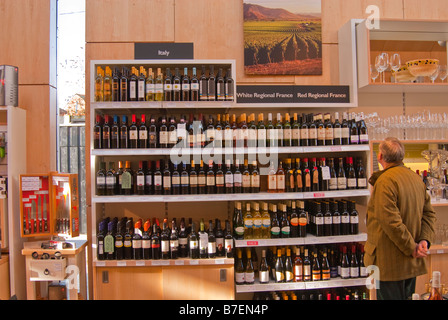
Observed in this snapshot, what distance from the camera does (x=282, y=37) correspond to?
390cm

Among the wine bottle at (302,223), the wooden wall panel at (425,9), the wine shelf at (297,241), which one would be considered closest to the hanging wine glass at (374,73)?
the wooden wall panel at (425,9)

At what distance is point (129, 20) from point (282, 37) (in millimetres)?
1657

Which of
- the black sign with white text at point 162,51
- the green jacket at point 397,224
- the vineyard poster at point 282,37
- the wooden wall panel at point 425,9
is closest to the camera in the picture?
the green jacket at point 397,224

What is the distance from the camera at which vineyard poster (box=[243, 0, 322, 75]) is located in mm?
3861

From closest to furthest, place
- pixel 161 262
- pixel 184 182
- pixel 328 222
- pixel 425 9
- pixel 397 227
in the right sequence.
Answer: pixel 397 227 < pixel 161 262 < pixel 184 182 < pixel 328 222 < pixel 425 9

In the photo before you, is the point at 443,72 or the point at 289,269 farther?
the point at 443,72

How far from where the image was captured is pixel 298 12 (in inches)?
155

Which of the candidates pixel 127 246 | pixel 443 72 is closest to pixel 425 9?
pixel 443 72

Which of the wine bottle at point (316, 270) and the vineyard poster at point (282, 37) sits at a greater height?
the vineyard poster at point (282, 37)

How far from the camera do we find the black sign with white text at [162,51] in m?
3.43

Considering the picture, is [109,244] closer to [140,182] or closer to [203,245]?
[140,182]

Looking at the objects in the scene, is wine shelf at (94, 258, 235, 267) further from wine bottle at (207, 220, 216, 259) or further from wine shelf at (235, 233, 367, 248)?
wine shelf at (235, 233, 367, 248)

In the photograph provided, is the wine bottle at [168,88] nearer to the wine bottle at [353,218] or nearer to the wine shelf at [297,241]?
the wine shelf at [297,241]

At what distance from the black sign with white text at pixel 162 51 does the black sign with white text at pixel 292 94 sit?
0.62 m
